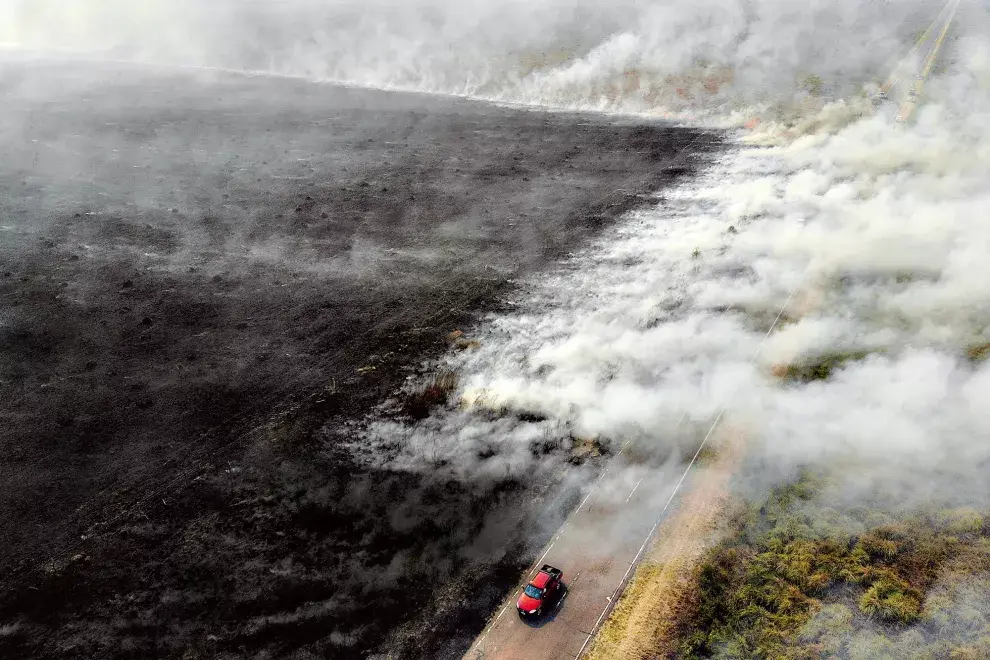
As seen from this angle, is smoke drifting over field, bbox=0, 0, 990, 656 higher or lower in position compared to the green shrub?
higher

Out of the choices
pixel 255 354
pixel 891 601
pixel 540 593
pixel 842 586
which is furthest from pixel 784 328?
pixel 255 354

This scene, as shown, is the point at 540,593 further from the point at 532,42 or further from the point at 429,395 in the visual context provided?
the point at 532,42

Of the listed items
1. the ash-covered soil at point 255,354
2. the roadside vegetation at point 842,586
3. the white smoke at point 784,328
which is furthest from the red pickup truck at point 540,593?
the white smoke at point 784,328

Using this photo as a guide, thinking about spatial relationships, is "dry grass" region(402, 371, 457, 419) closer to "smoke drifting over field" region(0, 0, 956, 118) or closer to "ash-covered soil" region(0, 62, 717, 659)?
"ash-covered soil" region(0, 62, 717, 659)

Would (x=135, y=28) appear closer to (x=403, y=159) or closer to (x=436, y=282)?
(x=403, y=159)

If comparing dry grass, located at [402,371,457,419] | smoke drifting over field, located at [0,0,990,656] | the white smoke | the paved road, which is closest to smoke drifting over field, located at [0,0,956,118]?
smoke drifting over field, located at [0,0,990,656]

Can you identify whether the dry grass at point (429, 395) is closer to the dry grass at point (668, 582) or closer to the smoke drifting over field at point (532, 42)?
the dry grass at point (668, 582)
